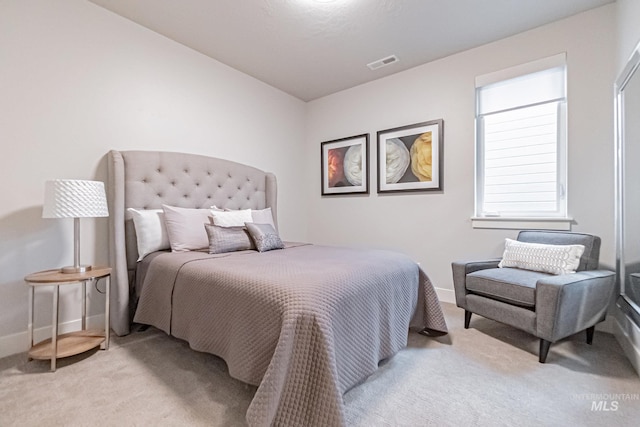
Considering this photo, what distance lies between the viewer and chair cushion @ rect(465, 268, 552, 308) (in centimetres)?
193

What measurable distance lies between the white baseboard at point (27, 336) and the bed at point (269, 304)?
221 millimetres

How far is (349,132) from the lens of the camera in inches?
152

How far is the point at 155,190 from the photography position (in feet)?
8.57

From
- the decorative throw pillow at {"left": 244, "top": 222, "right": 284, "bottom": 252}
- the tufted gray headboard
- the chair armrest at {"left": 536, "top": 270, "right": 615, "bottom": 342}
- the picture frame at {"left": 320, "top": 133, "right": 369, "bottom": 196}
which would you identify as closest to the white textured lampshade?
the tufted gray headboard

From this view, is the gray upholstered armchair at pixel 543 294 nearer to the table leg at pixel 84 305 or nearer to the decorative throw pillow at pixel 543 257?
the decorative throw pillow at pixel 543 257

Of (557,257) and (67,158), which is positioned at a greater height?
(67,158)

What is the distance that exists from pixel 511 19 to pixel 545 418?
2.86m

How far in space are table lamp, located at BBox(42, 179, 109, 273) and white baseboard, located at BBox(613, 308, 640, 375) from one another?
350cm

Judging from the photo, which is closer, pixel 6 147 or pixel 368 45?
pixel 6 147

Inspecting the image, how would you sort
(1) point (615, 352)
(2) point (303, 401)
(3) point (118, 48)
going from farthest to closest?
1. (3) point (118, 48)
2. (1) point (615, 352)
3. (2) point (303, 401)

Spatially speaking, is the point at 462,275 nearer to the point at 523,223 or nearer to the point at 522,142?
the point at 523,223

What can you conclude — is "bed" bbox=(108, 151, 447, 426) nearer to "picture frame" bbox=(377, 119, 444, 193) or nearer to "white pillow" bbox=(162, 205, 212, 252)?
"white pillow" bbox=(162, 205, 212, 252)

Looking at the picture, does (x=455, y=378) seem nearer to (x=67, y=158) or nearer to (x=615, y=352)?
(x=615, y=352)

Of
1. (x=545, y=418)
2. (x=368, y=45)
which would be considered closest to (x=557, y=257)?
(x=545, y=418)
